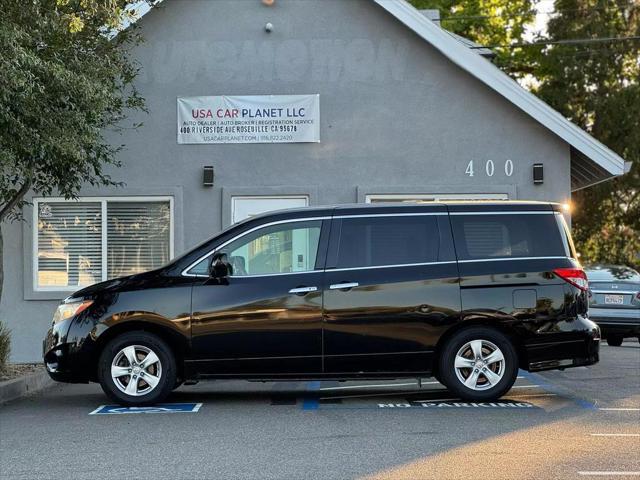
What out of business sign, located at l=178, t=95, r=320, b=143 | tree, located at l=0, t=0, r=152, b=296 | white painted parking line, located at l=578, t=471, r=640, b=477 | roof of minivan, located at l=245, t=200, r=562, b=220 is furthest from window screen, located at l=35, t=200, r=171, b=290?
white painted parking line, located at l=578, t=471, r=640, b=477

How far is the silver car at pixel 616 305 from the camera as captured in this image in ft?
60.7

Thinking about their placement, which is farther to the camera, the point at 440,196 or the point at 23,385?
the point at 440,196

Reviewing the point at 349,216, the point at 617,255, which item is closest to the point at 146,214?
the point at 349,216

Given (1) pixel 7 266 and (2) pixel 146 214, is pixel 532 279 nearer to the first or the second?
(2) pixel 146 214

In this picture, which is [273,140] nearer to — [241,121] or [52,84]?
[241,121]

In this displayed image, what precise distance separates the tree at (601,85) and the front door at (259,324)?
23.4 meters

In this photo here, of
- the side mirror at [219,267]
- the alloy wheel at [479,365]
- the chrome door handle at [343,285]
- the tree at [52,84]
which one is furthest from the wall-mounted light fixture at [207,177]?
the alloy wheel at [479,365]

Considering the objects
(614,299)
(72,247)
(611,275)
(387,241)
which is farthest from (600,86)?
(387,241)

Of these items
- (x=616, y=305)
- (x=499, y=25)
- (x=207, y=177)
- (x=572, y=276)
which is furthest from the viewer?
(x=499, y=25)

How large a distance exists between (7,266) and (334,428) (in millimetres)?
8357

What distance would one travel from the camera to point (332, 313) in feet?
33.6

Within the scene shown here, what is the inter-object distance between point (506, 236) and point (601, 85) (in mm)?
23650

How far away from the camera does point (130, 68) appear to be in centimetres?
1426

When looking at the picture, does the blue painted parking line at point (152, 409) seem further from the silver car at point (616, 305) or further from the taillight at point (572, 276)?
the silver car at point (616, 305)
